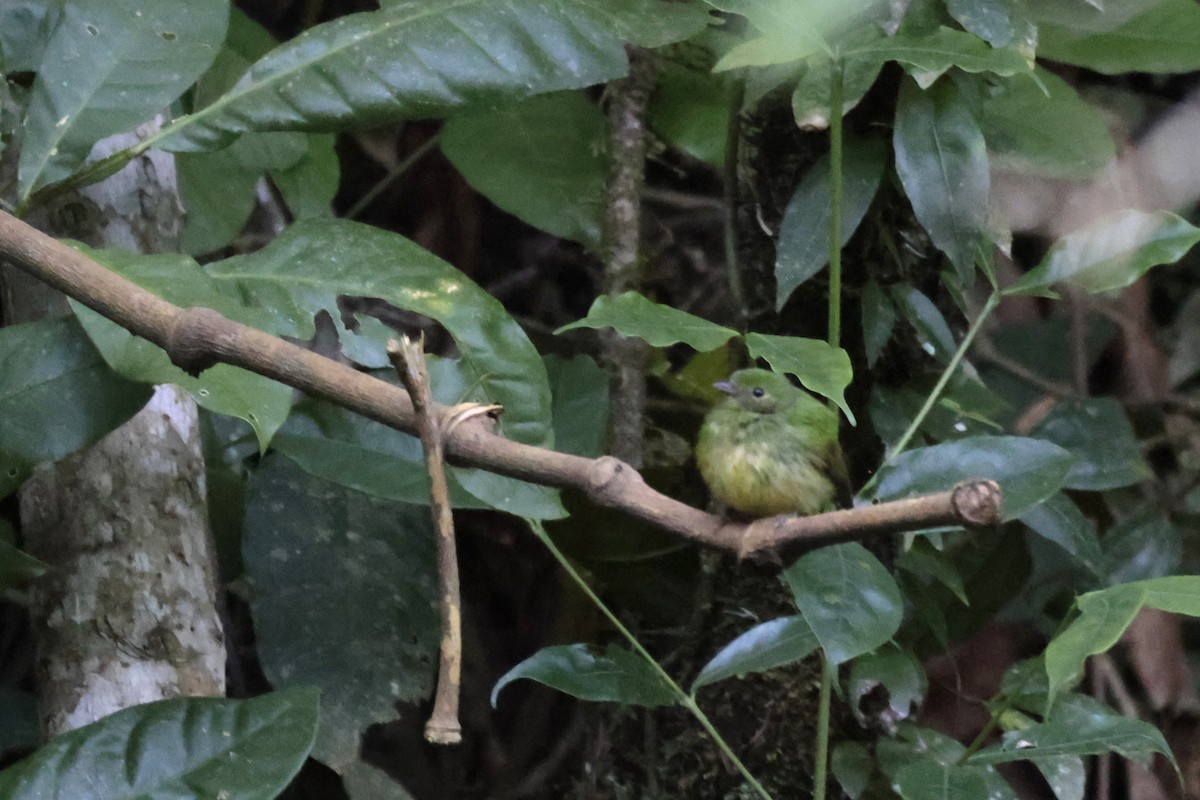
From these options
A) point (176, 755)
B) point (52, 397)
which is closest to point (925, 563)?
point (176, 755)

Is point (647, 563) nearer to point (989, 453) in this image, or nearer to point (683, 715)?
point (683, 715)

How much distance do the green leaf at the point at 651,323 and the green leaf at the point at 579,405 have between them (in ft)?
1.57

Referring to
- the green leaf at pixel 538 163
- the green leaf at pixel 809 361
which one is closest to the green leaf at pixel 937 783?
the green leaf at pixel 809 361

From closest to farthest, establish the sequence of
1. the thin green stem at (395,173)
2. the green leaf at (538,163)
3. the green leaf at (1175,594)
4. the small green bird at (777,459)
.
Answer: the green leaf at (1175,594)
the small green bird at (777,459)
the green leaf at (538,163)
the thin green stem at (395,173)

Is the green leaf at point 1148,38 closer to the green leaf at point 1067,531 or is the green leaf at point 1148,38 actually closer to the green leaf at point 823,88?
the green leaf at point 823,88

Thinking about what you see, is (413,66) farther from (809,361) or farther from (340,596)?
(340,596)

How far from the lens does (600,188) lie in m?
2.08

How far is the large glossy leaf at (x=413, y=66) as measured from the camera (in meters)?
1.33

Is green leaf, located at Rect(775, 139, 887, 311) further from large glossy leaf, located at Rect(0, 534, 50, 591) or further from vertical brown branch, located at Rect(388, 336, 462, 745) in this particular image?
large glossy leaf, located at Rect(0, 534, 50, 591)

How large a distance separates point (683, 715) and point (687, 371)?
65 centimetres

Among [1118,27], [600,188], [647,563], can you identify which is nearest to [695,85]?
[600,188]

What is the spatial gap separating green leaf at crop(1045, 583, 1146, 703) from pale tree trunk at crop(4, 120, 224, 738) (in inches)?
36.3

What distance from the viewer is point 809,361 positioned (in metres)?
1.17

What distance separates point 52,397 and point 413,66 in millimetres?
549
